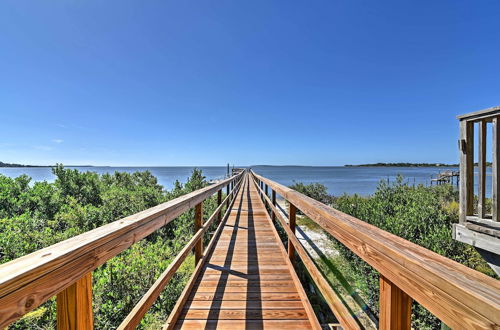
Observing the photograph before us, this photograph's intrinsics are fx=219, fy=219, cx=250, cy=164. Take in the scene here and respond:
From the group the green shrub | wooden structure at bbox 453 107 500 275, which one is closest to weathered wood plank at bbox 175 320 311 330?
the green shrub

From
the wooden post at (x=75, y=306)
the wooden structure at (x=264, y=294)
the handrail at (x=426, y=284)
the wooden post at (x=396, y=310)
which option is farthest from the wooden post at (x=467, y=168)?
the wooden post at (x=75, y=306)

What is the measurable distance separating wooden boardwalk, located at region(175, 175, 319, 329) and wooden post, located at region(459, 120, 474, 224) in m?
2.82

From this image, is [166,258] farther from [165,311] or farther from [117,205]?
[117,205]

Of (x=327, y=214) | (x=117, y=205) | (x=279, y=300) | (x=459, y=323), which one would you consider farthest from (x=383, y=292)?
(x=117, y=205)

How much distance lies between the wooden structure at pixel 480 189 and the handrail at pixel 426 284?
3197mm

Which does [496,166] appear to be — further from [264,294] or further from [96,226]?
[96,226]

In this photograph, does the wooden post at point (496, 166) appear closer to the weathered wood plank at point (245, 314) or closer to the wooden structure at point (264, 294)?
the wooden structure at point (264, 294)

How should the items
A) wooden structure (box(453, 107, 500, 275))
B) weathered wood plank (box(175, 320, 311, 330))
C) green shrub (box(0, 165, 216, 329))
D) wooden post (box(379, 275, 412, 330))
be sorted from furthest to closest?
green shrub (box(0, 165, 216, 329)), wooden structure (box(453, 107, 500, 275)), weathered wood plank (box(175, 320, 311, 330)), wooden post (box(379, 275, 412, 330))

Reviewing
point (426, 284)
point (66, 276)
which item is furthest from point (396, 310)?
point (66, 276)

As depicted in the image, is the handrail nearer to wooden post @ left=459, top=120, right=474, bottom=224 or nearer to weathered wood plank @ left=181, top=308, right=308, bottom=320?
weathered wood plank @ left=181, top=308, right=308, bottom=320

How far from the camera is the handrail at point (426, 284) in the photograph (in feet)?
1.60

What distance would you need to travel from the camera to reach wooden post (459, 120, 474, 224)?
322 centimetres

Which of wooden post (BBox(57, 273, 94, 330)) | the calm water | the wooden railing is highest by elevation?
the wooden railing

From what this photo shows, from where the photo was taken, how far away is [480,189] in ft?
10.5
